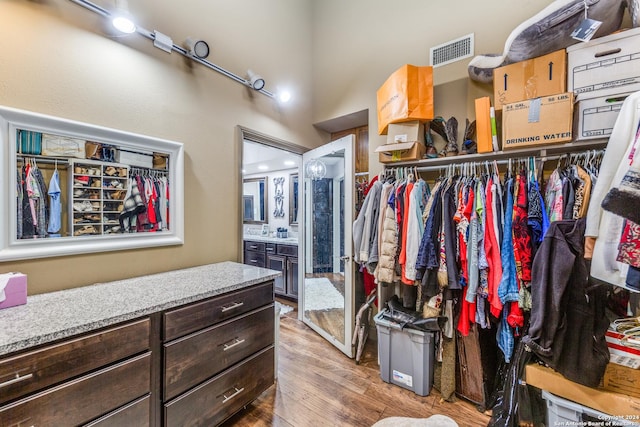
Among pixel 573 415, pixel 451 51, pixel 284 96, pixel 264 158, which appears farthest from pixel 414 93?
pixel 264 158

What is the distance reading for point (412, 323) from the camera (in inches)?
78.2

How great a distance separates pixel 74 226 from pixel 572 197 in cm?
285

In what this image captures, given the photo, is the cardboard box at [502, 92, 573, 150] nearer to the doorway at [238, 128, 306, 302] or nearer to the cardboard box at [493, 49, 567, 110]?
the cardboard box at [493, 49, 567, 110]

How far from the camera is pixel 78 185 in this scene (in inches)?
60.3

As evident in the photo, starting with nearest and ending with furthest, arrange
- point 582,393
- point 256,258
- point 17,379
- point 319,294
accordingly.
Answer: point 17,379 < point 582,393 < point 319,294 < point 256,258

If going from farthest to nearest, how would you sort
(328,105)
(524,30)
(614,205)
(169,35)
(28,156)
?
(328,105), (169,35), (524,30), (28,156), (614,205)

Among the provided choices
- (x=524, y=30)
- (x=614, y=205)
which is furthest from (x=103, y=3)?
(x=614, y=205)

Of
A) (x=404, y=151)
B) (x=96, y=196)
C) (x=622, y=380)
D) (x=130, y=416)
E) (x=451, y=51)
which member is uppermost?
→ (x=451, y=51)

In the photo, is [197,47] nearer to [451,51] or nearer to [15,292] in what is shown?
[15,292]

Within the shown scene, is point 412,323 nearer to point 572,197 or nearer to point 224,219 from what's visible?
point 572,197

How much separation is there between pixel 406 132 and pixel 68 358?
236 cm

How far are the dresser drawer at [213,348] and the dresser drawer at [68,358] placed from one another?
0.58ft

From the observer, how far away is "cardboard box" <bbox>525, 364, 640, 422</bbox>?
48.1 inches

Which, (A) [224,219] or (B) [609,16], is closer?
(B) [609,16]
